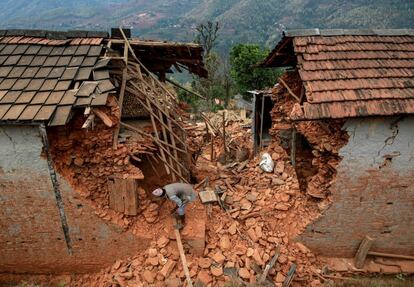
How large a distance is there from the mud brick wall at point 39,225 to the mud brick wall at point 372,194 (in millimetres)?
4423

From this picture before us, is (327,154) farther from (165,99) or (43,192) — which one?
(43,192)

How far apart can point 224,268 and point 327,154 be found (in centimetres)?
346

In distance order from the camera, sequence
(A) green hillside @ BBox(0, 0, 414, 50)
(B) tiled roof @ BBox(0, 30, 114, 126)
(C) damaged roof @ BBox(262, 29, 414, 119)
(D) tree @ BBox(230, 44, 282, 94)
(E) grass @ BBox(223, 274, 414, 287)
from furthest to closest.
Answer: (A) green hillside @ BBox(0, 0, 414, 50)
(D) tree @ BBox(230, 44, 282, 94)
(E) grass @ BBox(223, 274, 414, 287)
(C) damaged roof @ BBox(262, 29, 414, 119)
(B) tiled roof @ BBox(0, 30, 114, 126)

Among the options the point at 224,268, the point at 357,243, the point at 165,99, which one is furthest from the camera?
the point at 165,99

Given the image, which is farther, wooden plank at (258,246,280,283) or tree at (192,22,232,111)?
tree at (192,22,232,111)

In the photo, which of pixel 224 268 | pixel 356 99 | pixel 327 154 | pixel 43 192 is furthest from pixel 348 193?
pixel 43 192

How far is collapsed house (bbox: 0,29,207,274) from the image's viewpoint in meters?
6.25

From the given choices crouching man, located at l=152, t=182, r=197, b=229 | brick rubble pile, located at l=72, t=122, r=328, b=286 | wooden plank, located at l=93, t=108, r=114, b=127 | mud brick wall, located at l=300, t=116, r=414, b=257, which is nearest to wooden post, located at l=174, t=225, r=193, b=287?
brick rubble pile, located at l=72, t=122, r=328, b=286

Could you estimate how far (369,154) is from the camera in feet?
22.0

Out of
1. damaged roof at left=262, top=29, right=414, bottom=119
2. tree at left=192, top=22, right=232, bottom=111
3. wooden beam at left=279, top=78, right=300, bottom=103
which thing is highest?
damaged roof at left=262, top=29, right=414, bottom=119

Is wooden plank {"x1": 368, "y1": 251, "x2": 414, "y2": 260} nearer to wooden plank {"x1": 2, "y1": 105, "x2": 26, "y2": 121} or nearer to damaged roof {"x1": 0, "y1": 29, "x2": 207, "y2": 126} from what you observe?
damaged roof {"x1": 0, "y1": 29, "x2": 207, "y2": 126}

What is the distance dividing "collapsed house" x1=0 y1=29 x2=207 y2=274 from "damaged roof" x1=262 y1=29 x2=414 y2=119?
3.10m

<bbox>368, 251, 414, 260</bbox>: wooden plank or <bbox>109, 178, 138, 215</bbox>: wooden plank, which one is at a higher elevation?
<bbox>109, 178, 138, 215</bbox>: wooden plank

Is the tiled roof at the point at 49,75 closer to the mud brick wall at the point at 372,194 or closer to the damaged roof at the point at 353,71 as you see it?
the damaged roof at the point at 353,71
